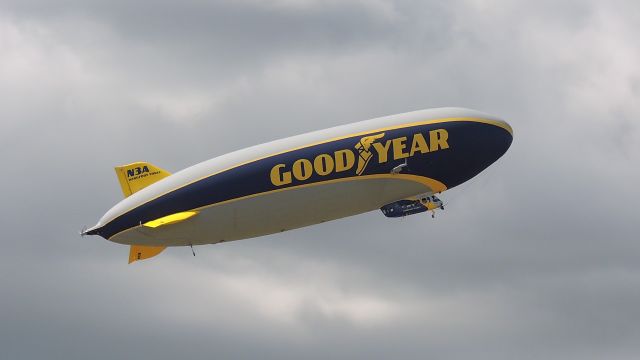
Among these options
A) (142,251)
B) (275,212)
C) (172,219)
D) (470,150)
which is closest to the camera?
(172,219)

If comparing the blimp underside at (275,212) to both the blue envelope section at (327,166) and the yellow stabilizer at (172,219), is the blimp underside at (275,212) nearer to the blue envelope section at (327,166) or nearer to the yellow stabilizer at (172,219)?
the yellow stabilizer at (172,219)

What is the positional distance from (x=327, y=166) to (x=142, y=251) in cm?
1884

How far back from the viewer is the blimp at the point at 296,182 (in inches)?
5566

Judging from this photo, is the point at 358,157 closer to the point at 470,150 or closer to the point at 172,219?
the point at 470,150

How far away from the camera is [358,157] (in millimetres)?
142500

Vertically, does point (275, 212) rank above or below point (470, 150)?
below

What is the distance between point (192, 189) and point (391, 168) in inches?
662

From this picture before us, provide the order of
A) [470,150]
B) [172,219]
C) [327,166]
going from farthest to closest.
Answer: [470,150] < [327,166] < [172,219]

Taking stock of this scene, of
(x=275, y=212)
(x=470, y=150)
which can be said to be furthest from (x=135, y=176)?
(x=470, y=150)

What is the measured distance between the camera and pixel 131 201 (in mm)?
143875

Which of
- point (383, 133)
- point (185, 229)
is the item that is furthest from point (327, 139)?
point (185, 229)

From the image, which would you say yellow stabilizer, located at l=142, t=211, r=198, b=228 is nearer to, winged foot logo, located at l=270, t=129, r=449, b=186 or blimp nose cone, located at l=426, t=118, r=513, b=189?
winged foot logo, located at l=270, t=129, r=449, b=186

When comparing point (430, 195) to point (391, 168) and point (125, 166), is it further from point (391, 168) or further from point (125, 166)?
point (125, 166)

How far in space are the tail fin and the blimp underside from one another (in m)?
6.18
